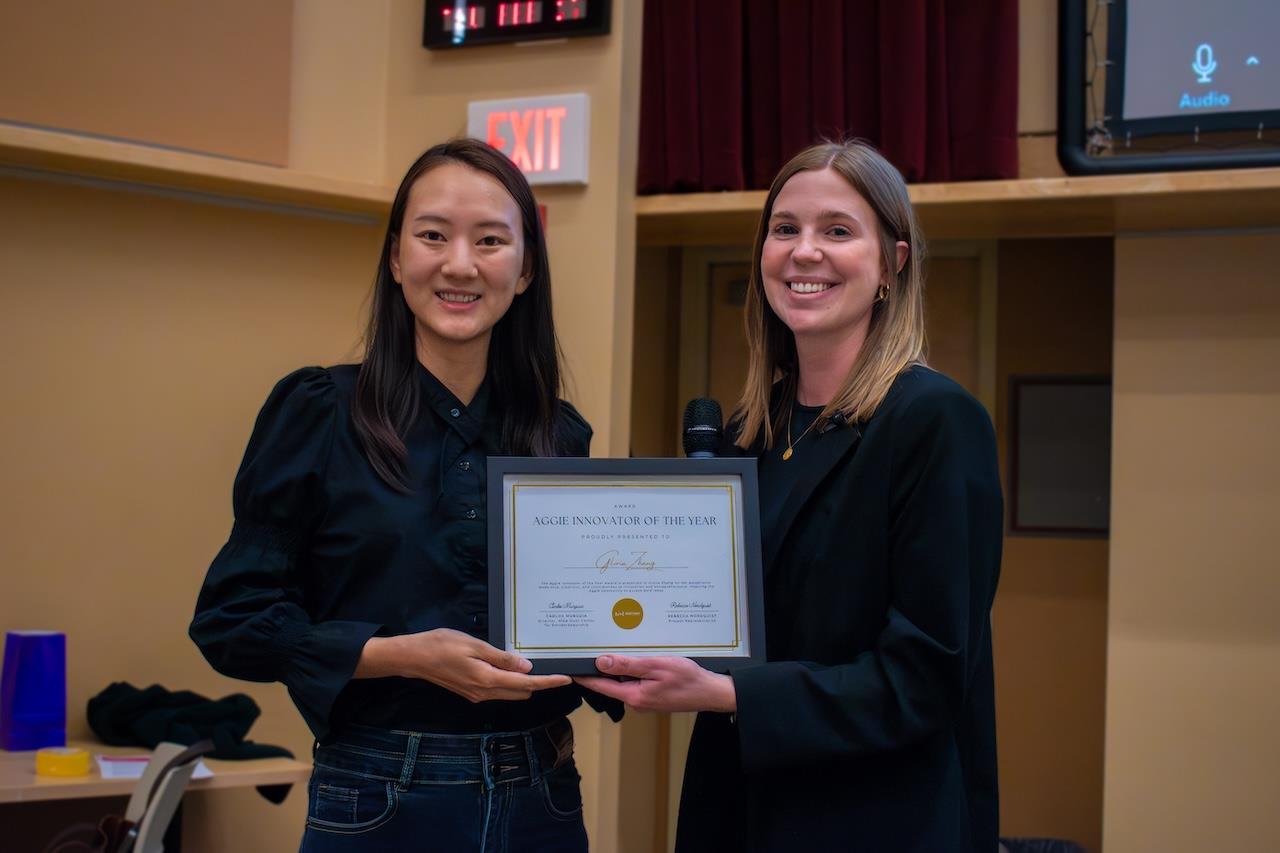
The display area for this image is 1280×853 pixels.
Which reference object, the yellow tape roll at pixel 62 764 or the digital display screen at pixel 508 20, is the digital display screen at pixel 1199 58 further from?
the yellow tape roll at pixel 62 764

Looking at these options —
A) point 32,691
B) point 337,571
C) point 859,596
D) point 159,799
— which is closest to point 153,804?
point 159,799

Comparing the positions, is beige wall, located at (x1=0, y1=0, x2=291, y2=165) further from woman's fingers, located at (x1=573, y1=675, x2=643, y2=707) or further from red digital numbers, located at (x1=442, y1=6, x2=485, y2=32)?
woman's fingers, located at (x1=573, y1=675, x2=643, y2=707)

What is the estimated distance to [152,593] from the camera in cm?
394

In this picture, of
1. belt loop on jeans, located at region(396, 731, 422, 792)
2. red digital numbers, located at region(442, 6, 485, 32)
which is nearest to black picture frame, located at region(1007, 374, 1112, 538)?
red digital numbers, located at region(442, 6, 485, 32)

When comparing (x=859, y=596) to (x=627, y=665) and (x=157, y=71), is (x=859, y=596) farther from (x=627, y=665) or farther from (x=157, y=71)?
(x=157, y=71)

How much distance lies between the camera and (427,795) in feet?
5.41

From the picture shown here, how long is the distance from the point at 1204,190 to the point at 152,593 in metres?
3.35

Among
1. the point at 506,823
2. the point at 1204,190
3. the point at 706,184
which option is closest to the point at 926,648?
the point at 506,823

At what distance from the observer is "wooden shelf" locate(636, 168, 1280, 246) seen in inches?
138

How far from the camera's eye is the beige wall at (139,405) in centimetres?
376

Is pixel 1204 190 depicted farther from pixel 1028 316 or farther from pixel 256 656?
pixel 256 656

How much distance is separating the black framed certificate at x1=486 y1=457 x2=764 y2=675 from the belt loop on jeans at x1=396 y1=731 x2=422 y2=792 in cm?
20

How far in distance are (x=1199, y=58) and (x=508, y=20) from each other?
210cm

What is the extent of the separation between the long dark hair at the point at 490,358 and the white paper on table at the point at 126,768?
1.89 metres
